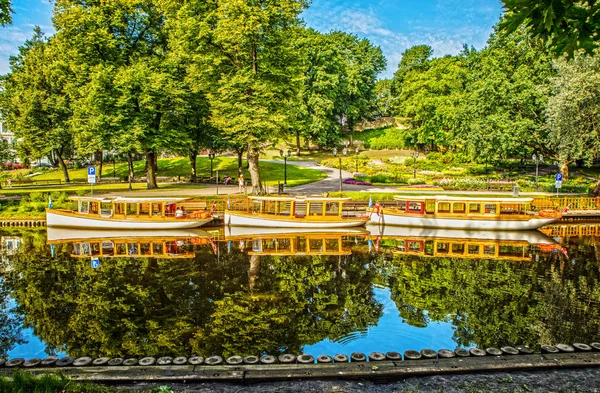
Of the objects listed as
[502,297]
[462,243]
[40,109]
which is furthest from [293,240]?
[40,109]

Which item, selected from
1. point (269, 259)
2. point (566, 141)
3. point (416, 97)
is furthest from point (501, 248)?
point (416, 97)

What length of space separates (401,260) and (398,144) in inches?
2541

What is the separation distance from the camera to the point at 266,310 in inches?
589

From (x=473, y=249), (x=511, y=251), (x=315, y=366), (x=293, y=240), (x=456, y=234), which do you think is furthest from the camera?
(x=456, y=234)

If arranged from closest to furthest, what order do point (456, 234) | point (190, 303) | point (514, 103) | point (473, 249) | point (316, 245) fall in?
point (190, 303)
point (473, 249)
point (316, 245)
point (456, 234)
point (514, 103)

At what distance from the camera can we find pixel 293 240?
2758cm

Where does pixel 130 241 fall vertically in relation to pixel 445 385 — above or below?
below

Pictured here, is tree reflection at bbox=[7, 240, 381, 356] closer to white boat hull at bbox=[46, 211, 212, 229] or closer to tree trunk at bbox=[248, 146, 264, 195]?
white boat hull at bbox=[46, 211, 212, 229]

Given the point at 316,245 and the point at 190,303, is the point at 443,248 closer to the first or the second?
the point at 316,245

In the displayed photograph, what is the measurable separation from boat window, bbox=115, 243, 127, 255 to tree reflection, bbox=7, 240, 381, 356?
1577mm

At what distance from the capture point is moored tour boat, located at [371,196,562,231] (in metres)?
30.9

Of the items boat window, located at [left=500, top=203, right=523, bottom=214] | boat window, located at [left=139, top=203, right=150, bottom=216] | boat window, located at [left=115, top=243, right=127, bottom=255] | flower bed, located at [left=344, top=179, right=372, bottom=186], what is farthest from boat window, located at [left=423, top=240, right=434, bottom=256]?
flower bed, located at [left=344, top=179, right=372, bottom=186]

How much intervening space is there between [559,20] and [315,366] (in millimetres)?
8215

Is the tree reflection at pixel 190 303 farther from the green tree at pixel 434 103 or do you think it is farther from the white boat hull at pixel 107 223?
the green tree at pixel 434 103
